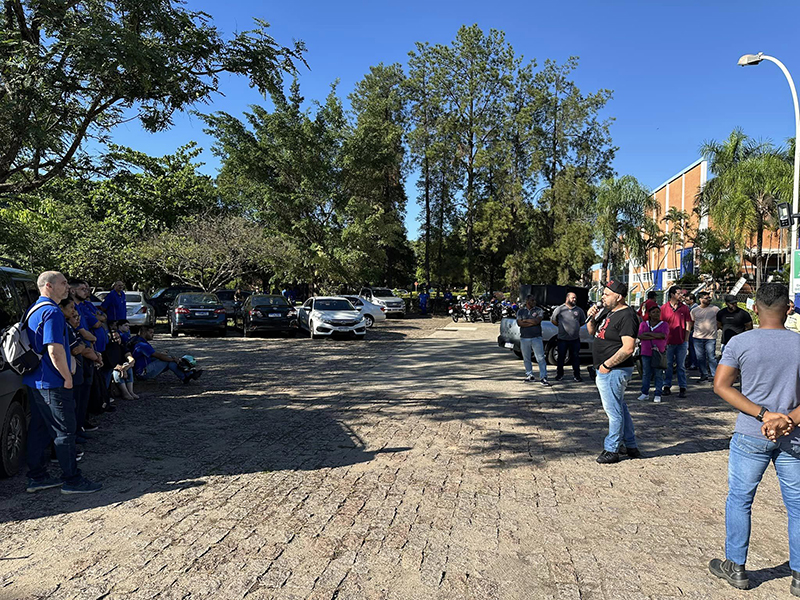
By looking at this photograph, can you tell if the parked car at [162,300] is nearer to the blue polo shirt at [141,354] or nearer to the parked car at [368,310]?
the parked car at [368,310]

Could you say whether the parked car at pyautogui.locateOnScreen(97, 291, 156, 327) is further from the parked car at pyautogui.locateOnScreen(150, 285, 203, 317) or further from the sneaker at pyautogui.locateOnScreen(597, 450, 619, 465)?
the sneaker at pyautogui.locateOnScreen(597, 450, 619, 465)

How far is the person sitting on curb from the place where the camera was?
9.39 m

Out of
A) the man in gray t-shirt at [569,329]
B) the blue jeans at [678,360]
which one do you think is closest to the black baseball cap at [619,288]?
the blue jeans at [678,360]

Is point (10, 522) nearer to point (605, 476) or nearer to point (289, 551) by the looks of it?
point (289, 551)

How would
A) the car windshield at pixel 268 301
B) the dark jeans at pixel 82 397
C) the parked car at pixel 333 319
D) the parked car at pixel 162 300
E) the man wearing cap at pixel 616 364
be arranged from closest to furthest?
the man wearing cap at pixel 616 364 → the dark jeans at pixel 82 397 → the parked car at pixel 333 319 → the car windshield at pixel 268 301 → the parked car at pixel 162 300

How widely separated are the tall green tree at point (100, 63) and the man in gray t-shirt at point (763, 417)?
835 cm

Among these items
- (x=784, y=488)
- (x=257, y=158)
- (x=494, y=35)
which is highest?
(x=494, y=35)

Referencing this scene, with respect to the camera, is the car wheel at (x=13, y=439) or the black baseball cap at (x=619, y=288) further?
the black baseball cap at (x=619, y=288)

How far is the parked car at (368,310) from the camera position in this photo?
25.2m

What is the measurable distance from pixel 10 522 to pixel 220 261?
2325 cm

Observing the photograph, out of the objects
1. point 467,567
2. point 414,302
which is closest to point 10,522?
point 467,567

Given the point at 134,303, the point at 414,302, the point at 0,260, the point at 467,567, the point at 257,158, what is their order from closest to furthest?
1. the point at 467,567
2. the point at 0,260
3. the point at 134,303
4. the point at 257,158
5. the point at 414,302

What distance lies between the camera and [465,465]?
18.7ft

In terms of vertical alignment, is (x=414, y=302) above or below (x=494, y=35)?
below
